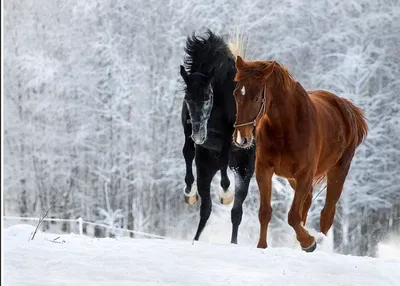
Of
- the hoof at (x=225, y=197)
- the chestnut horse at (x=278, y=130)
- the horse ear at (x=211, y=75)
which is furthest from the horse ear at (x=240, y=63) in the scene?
the hoof at (x=225, y=197)

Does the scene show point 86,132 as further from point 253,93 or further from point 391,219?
point 253,93

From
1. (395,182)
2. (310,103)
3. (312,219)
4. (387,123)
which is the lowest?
Result: (312,219)

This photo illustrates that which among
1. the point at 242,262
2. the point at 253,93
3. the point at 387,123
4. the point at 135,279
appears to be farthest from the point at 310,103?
the point at 387,123

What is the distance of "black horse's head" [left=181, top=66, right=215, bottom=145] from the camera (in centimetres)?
709

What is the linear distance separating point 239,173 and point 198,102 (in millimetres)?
1287

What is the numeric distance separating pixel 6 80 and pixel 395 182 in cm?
1626

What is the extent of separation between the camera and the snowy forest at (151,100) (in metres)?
22.9

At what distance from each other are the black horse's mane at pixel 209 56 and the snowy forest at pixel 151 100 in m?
13.8

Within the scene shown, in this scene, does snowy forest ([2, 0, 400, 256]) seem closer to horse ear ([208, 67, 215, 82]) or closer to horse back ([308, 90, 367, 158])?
horse back ([308, 90, 367, 158])

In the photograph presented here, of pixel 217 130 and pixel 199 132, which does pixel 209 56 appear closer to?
pixel 217 130

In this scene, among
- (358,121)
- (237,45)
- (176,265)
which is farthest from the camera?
(358,121)

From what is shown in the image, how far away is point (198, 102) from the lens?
7.14 metres

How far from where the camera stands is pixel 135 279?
4371mm

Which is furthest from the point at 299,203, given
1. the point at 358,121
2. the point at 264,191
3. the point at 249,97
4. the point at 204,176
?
the point at 358,121
